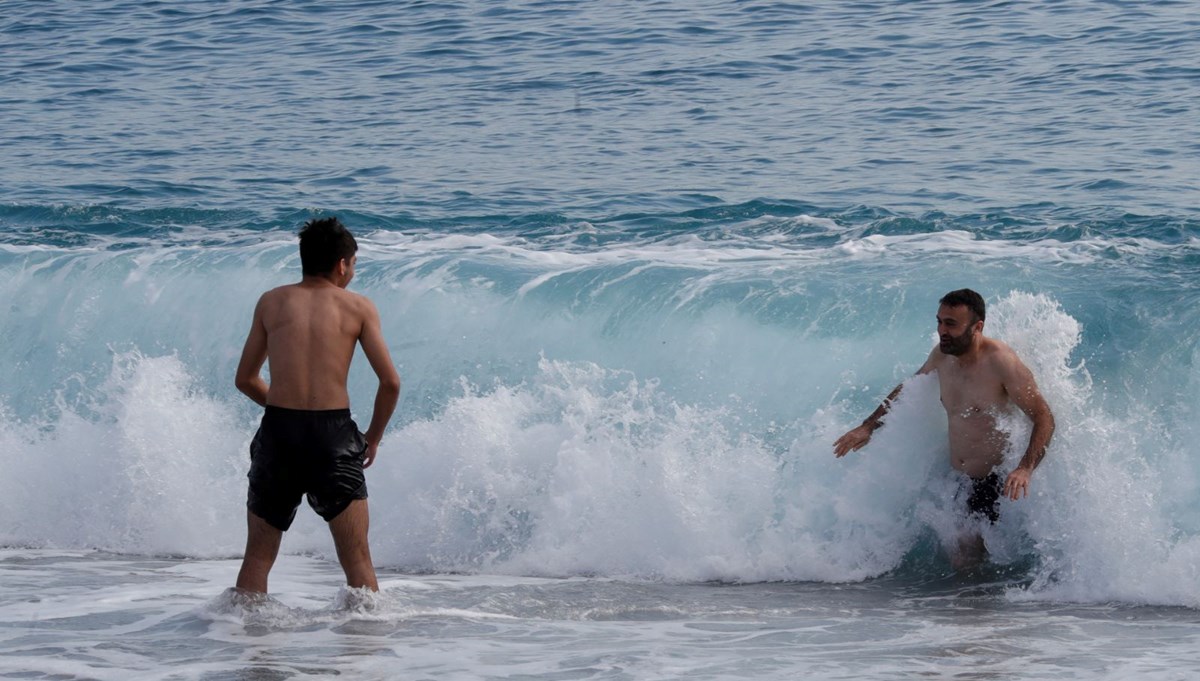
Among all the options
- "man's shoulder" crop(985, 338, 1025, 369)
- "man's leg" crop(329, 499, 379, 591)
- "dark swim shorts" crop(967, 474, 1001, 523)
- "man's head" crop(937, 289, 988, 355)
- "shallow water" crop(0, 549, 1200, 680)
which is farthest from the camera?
"dark swim shorts" crop(967, 474, 1001, 523)

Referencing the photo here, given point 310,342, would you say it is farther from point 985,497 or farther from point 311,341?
point 985,497

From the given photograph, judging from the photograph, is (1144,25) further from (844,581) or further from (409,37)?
(844,581)

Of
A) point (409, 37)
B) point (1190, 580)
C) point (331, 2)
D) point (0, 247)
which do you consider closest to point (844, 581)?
point (1190, 580)

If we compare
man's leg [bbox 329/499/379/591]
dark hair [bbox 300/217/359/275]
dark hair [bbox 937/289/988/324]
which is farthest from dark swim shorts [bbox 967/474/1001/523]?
dark hair [bbox 300/217/359/275]

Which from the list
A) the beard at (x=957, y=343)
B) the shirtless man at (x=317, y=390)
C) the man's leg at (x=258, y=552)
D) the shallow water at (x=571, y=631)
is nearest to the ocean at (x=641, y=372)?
the shallow water at (x=571, y=631)

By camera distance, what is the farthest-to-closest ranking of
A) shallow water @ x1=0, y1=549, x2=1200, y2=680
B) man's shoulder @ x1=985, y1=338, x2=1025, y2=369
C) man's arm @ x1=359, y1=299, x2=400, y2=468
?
man's shoulder @ x1=985, y1=338, x2=1025, y2=369 < man's arm @ x1=359, y1=299, x2=400, y2=468 < shallow water @ x1=0, y1=549, x2=1200, y2=680

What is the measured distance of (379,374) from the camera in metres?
5.84

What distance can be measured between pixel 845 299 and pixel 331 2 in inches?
598

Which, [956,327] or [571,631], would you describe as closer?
[571,631]

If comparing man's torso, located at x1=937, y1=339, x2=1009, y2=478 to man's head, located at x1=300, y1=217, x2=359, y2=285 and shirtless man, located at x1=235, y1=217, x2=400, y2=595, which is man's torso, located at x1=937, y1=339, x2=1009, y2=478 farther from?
man's head, located at x1=300, y1=217, x2=359, y2=285

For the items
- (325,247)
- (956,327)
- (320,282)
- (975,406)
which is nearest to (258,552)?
(320,282)

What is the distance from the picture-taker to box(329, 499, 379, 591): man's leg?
591 cm

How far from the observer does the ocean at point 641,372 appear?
6375 millimetres

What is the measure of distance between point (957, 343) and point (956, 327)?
97mm
